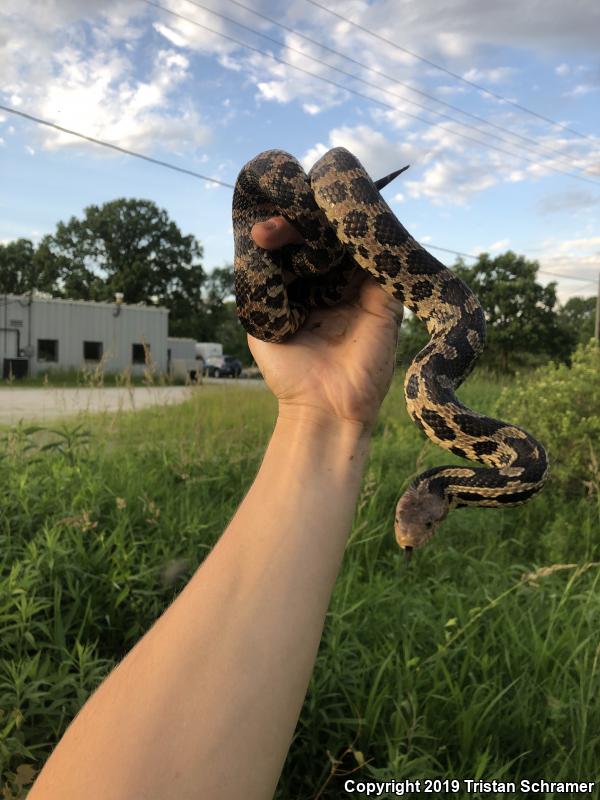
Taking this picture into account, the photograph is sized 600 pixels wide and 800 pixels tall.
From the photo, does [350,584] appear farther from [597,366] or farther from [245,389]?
[245,389]

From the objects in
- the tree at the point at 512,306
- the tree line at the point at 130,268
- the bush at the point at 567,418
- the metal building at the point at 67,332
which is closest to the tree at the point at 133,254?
the tree line at the point at 130,268

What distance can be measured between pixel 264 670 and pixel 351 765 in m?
2.35

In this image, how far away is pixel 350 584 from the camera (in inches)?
200

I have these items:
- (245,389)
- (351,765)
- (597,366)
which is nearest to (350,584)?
(351,765)

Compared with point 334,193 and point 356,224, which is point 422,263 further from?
point 334,193

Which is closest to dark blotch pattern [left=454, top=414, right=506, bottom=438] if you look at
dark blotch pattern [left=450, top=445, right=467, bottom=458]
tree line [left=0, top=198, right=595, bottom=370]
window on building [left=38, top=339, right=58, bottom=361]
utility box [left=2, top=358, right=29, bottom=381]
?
dark blotch pattern [left=450, top=445, right=467, bottom=458]

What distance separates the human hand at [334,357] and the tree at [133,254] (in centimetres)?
8109

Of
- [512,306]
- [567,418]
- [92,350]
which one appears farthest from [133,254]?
[567,418]

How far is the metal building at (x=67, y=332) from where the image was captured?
4378 centimetres

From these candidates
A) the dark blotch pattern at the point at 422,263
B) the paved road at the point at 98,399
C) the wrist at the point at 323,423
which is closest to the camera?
the wrist at the point at 323,423

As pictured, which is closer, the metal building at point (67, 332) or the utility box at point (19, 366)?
the utility box at point (19, 366)

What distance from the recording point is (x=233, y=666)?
72.9 inches

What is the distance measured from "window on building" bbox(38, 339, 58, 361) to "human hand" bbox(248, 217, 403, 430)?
46.4 meters

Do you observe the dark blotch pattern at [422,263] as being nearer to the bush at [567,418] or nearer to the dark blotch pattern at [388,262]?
the dark blotch pattern at [388,262]
